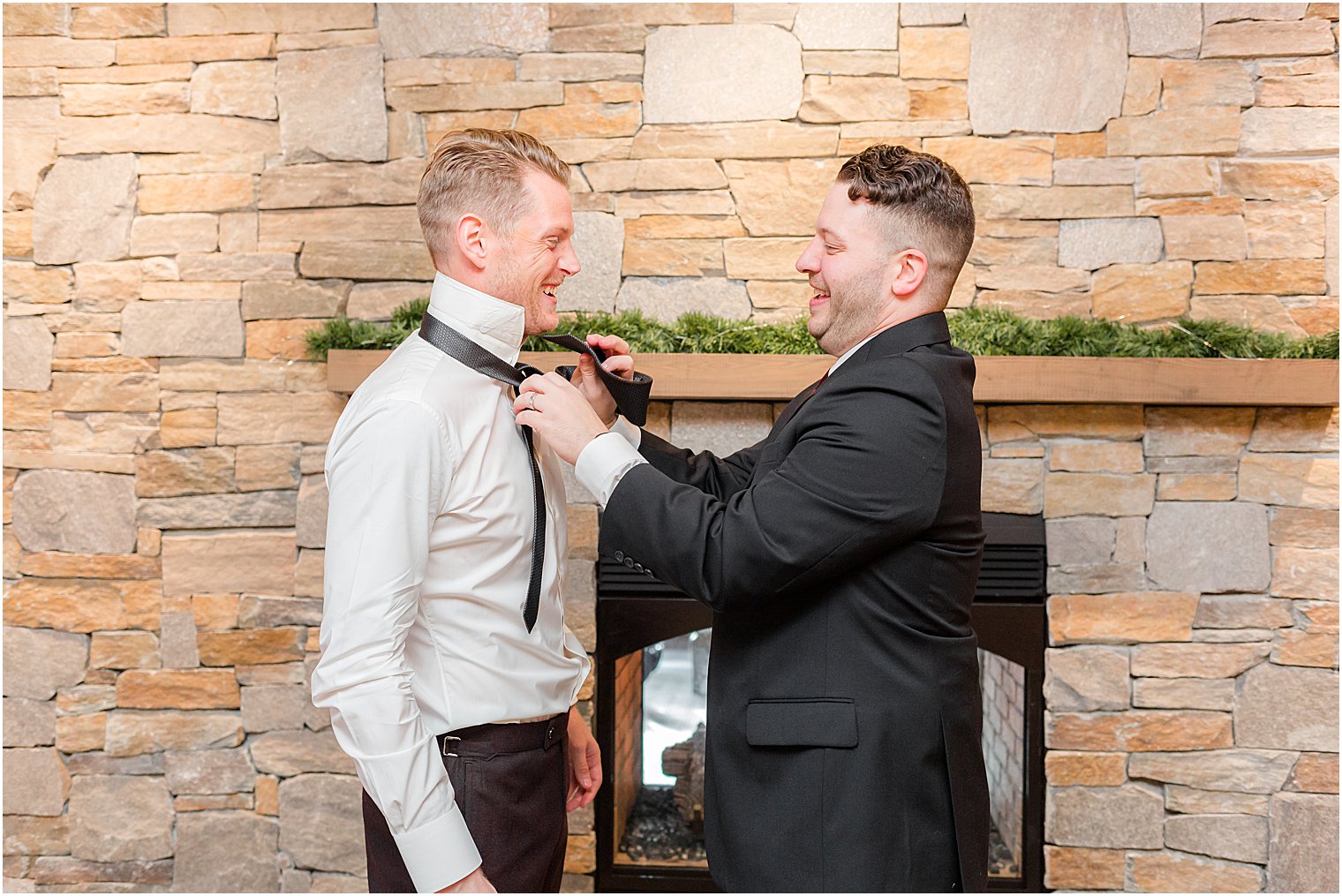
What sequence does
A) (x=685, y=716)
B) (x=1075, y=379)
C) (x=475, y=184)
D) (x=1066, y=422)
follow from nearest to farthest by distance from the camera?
1. (x=475, y=184)
2. (x=1075, y=379)
3. (x=1066, y=422)
4. (x=685, y=716)

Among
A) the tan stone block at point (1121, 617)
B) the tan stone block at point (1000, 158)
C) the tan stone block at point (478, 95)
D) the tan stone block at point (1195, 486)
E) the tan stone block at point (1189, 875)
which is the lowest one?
the tan stone block at point (1189, 875)

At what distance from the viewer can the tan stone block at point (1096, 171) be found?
8.27ft

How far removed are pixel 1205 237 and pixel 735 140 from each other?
1179mm

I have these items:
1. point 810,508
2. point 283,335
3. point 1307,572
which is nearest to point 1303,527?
point 1307,572

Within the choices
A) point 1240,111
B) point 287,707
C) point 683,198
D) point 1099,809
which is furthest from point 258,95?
point 1099,809

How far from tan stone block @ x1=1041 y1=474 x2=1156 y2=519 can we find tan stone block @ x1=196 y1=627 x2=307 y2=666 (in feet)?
6.32

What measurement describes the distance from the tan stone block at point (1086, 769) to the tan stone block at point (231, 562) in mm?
1966

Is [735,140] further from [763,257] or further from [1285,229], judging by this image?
[1285,229]

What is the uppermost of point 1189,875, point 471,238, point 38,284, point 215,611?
point 38,284

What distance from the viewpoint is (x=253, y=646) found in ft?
8.62

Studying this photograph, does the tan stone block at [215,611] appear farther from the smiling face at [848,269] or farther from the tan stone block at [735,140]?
the smiling face at [848,269]

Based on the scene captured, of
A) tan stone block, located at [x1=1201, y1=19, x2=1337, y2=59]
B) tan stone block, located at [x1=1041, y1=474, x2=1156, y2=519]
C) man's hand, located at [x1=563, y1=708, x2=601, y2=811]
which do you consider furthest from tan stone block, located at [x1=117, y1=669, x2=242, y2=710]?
tan stone block, located at [x1=1201, y1=19, x2=1337, y2=59]

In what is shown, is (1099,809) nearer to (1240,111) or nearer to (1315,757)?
(1315,757)

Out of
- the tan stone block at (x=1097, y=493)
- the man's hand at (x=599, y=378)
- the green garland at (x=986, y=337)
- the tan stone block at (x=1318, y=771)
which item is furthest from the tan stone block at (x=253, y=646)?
the tan stone block at (x=1318, y=771)
